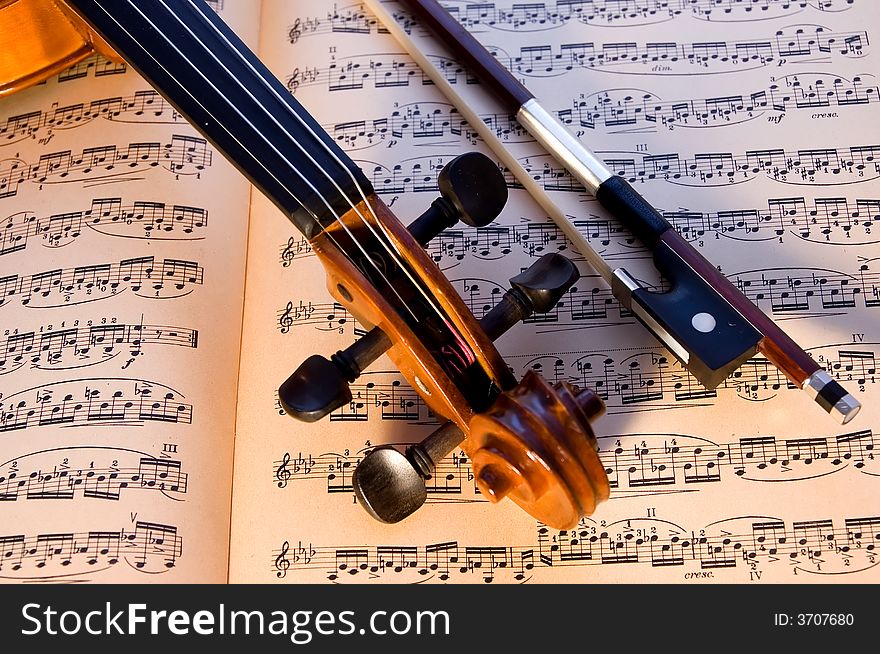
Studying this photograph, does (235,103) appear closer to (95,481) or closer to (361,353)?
(361,353)

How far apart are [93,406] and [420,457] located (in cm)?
55

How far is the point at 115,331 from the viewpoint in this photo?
58.7 inches

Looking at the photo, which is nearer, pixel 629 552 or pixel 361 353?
pixel 361 353

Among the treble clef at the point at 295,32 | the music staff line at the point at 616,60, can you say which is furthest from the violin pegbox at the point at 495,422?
the treble clef at the point at 295,32

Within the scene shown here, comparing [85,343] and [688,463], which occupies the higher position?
[85,343]

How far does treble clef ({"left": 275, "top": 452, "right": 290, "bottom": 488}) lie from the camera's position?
4.59 ft

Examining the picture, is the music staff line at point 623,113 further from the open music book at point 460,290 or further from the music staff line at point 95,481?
the music staff line at point 95,481

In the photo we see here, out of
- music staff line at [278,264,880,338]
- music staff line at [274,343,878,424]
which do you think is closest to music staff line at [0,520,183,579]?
music staff line at [274,343,878,424]

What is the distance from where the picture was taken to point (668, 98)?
5.31 feet

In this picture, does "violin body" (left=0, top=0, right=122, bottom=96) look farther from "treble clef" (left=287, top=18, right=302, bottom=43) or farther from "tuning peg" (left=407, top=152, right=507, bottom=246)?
"tuning peg" (left=407, top=152, right=507, bottom=246)

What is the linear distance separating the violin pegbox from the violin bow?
8.2 inches

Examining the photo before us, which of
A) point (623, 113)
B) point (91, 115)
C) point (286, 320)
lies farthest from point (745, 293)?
point (91, 115)

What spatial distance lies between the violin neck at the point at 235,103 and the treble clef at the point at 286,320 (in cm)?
26

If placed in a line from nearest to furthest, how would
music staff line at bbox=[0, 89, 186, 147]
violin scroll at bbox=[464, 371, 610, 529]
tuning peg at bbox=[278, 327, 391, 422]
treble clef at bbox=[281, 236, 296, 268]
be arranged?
violin scroll at bbox=[464, 371, 610, 529], tuning peg at bbox=[278, 327, 391, 422], treble clef at bbox=[281, 236, 296, 268], music staff line at bbox=[0, 89, 186, 147]
